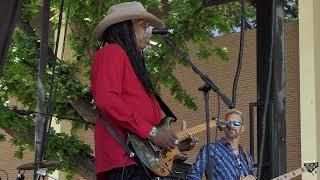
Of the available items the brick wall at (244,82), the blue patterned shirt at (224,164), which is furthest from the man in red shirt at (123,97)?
the brick wall at (244,82)

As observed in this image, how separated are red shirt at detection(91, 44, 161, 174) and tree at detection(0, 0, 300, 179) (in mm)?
5509

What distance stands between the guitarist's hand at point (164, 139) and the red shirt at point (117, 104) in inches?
2.3

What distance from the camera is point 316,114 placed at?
10.2 m

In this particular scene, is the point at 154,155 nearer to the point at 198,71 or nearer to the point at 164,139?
the point at 164,139

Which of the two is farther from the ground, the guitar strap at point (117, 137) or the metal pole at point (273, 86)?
the metal pole at point (273, 86)

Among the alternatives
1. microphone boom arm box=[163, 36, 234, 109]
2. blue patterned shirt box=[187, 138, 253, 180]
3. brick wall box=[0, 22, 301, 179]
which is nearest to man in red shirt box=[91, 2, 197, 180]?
microphone boom arm box=[163, 36, 234, 109]

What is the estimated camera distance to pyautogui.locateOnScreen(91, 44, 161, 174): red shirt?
385 cm

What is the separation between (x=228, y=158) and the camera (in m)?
4.74

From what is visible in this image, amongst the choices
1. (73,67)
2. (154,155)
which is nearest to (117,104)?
(154,155)

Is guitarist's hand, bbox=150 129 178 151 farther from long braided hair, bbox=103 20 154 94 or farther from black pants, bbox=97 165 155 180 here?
long braided hair, bbox=103 20 154 94

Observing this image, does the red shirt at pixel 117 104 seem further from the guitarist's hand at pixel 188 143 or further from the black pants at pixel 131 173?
the guitarist's hand at pixel 188 143

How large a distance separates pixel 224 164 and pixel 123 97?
1.12 meters

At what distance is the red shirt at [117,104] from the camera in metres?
3.85

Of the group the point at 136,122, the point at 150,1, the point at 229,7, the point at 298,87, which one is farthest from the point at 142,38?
the point at 298,87
